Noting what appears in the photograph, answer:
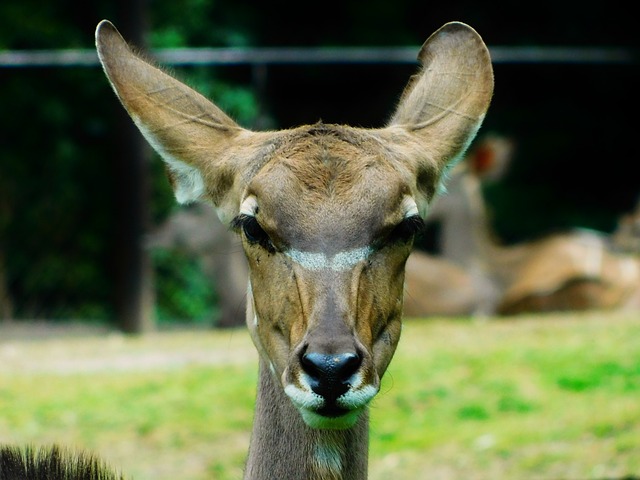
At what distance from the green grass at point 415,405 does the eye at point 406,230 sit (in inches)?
148

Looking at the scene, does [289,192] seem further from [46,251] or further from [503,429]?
[46,251]

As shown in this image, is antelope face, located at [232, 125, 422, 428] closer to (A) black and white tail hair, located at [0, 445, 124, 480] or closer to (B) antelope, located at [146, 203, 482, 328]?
(A) black and white tail hair, located at [0, 445, 124, 480]

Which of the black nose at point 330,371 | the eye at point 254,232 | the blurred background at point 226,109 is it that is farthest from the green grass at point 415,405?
the black nose at point 330,371

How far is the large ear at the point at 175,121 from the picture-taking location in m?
4.14

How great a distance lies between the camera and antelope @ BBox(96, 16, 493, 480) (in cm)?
351

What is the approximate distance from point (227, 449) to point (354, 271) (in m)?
4.85

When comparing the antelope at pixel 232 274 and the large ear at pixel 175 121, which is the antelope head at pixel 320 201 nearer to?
the large ear at pixel 175 121

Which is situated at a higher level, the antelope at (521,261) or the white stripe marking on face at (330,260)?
the antelope at (521,261)

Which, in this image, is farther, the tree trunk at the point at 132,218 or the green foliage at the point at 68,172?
the green foliage at the point at 68,172

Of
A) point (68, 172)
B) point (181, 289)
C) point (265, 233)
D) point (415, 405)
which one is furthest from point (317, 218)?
point (68, 172)

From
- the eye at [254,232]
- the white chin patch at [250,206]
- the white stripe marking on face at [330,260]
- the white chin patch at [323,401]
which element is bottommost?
the white chin patch at [323,401]

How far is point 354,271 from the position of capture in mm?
3637

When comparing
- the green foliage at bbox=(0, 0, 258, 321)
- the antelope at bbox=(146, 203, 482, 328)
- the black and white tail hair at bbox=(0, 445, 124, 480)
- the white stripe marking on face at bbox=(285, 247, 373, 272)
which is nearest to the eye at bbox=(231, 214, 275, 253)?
the white stripe marking on face at bbox=(285, 247, 373, 272)

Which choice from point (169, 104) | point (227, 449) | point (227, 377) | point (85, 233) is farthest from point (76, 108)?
point (169, 104)
